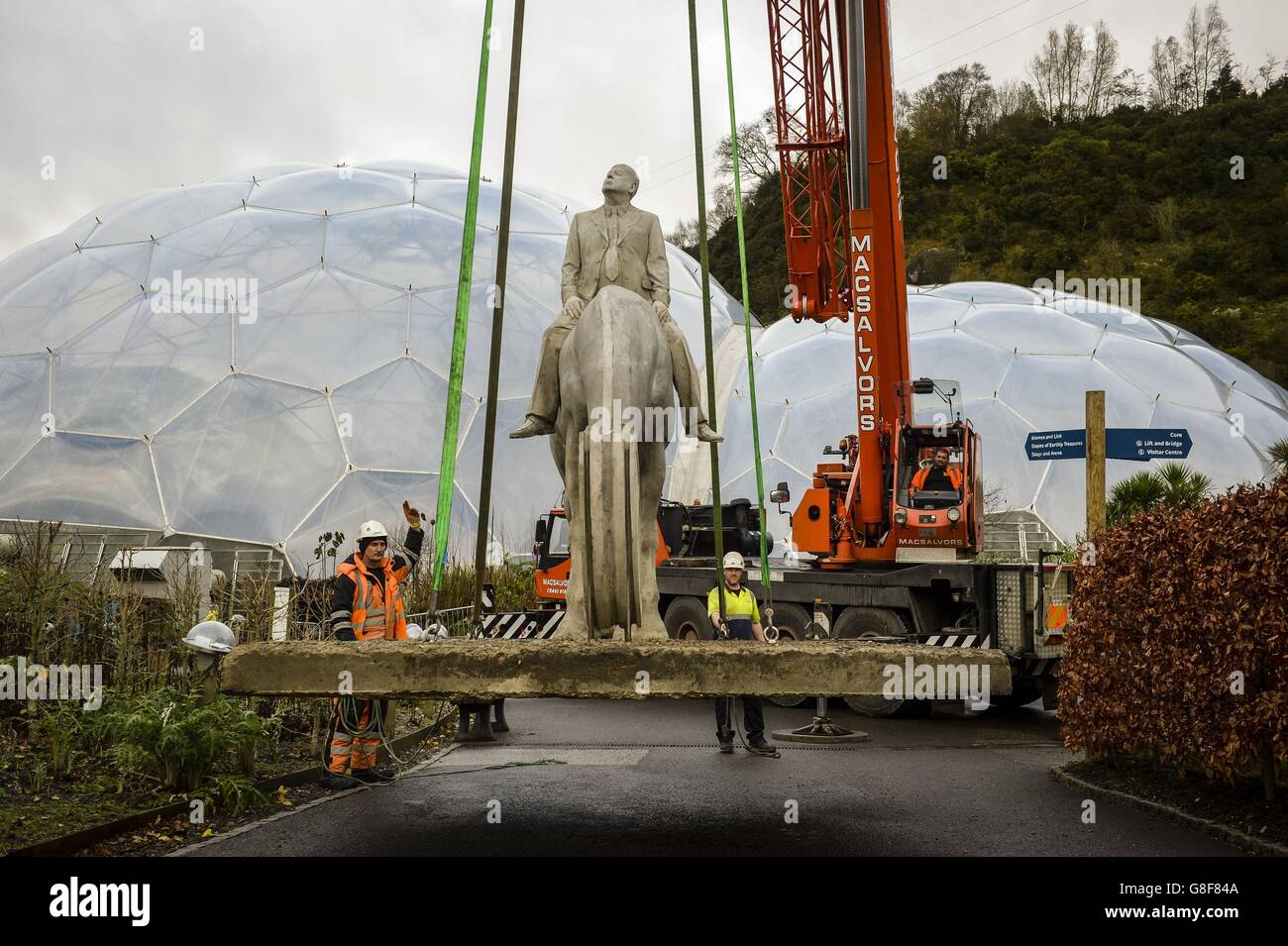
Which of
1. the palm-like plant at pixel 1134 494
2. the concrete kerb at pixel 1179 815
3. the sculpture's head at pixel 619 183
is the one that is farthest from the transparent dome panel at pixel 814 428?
the sculpture's head at pixel 619 183

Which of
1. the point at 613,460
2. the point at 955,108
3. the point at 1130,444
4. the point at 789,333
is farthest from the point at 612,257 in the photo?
the point at 955,108

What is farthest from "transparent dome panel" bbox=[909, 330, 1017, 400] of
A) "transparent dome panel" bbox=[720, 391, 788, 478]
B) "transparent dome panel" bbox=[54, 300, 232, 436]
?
"transparent dome panel" bbox=[54, 300, 232, 436]

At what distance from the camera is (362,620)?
382 inches

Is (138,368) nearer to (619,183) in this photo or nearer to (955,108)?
(619,183)

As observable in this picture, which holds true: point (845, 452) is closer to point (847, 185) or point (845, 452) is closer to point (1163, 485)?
point (847, 185)

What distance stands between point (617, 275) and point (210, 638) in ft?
12.4

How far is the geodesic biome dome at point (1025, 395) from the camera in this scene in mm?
29484

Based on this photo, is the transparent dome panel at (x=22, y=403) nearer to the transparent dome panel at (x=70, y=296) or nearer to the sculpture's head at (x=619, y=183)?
the transparent dome panel at (x=70, y=296)

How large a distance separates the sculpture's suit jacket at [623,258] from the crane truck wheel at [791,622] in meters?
8.58

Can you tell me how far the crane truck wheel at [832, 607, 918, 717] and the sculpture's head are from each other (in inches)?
304

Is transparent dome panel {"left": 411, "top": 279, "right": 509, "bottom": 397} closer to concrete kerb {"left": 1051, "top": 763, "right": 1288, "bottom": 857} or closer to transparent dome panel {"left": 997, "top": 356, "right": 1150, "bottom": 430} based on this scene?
transparent dome panel {"left": 997, "top": 356, "right": 1150, "bottom": 430}

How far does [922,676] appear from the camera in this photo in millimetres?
7047

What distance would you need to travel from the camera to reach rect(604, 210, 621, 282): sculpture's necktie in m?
8.41
